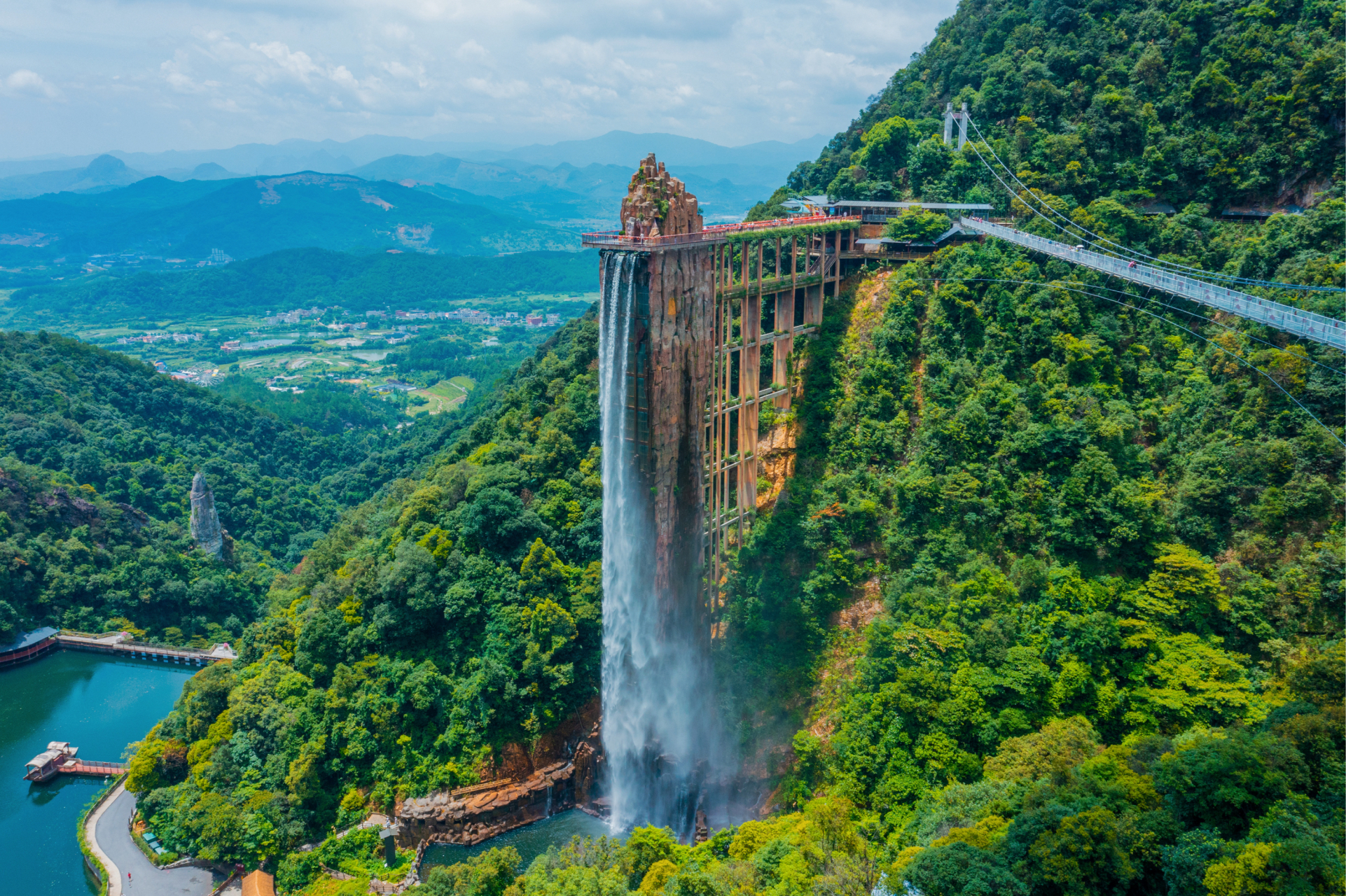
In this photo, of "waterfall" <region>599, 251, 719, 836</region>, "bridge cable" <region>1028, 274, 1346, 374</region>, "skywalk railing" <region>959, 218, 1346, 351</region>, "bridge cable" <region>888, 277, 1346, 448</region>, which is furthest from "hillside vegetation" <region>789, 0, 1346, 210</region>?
"waterfall" <region>599, 251, 719, 836</region>

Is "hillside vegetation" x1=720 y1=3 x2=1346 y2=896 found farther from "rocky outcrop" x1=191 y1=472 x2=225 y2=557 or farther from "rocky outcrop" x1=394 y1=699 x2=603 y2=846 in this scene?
"rocky outcrop" x1=191 y1=472 x2=225 y2=557

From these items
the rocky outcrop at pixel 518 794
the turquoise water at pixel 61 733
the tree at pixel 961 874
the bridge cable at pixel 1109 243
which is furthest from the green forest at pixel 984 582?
the turquoise water at pixel 61 733

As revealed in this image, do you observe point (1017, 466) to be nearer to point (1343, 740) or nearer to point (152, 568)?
point (1343, 740)

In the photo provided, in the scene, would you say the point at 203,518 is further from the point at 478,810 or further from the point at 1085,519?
the point at 1085,519

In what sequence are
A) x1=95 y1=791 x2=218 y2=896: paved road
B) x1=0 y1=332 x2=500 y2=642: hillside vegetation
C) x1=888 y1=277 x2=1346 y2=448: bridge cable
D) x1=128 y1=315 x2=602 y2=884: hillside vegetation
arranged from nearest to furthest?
1. x1=888 y1=277 x2=1346 y2=448: bridge cable
2. x1=95 y1=791 x2=218 y2=896: paved road
3. x1=128 y1=315 x2=602 y2=884: hillside vegetation
4. x1=0 y1=332 x2=500 y2=642: hillside vegetation

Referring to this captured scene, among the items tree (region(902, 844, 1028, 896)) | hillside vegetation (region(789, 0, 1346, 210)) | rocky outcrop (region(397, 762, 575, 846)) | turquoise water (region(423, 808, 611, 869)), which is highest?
hillside vegetation (region(789, 0, 1346, 210))

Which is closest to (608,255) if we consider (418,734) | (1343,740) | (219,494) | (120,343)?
(418,734)
